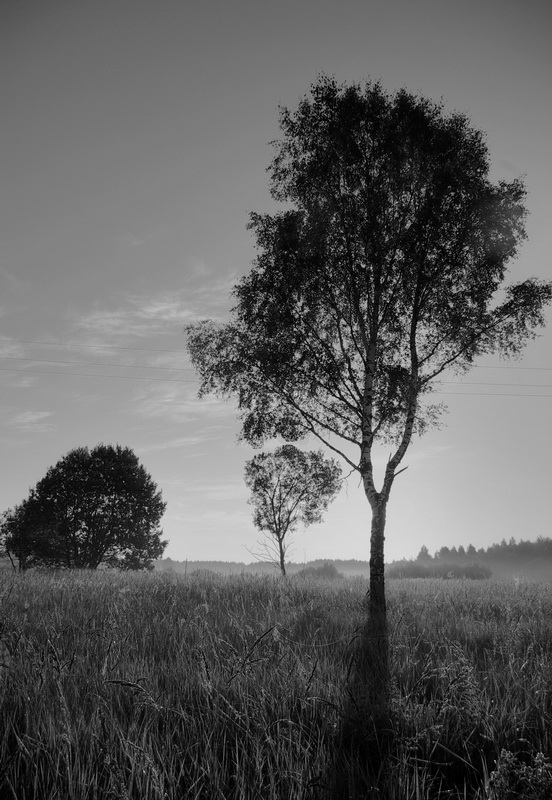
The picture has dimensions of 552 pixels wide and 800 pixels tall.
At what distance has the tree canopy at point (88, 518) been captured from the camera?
123 feet

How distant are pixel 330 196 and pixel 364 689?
12785 millimetres

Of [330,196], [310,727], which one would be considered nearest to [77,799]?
[310,727]

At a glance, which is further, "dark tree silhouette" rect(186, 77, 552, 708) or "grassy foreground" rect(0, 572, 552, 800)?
"dark tree silhouette" rect(186, 77, 552, 708)

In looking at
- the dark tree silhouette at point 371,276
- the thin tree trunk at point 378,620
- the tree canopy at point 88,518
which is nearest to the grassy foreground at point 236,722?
the thin tree trunk at point 378,620

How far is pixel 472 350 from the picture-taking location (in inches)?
499

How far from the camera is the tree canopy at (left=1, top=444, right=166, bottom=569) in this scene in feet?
123

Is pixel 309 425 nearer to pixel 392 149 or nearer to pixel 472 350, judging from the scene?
pixel 472 350

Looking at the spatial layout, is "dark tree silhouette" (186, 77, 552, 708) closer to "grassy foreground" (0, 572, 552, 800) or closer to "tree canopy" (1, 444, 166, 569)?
"grassy foreground" (0, 572, 552, 800)

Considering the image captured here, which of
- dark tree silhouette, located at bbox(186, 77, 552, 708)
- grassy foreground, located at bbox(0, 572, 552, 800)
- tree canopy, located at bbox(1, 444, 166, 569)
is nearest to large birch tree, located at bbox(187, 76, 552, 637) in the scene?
dark tree silhouette, located at bbox(186, 77, 552, 708)

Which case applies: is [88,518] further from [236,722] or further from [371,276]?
[236,722]

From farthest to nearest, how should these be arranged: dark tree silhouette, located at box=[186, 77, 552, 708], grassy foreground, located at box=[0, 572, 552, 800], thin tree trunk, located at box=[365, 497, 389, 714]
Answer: dark tree silhouette, located at box=[186, 77, 552, 708]
thin tree trunk, located at box=[365, 497, 389, 714]
grassy foreground, located at box=[0, 572, 552, 800]

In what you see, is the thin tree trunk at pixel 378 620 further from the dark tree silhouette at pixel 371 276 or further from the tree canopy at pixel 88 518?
the tree canopy at pixel 88 518

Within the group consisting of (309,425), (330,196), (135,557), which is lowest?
(135,557)

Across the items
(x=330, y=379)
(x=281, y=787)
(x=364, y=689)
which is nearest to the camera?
(x=281, y=787)
